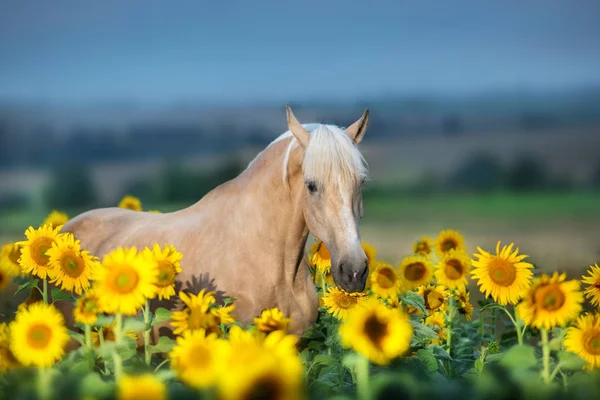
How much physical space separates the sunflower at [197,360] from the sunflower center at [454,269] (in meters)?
2.97

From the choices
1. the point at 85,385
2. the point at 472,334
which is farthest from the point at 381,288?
the point at 85,385

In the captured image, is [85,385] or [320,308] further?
[320,308]

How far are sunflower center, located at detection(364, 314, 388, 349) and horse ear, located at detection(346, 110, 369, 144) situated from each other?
2.23m

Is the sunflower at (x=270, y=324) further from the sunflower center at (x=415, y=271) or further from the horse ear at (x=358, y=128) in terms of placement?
the sunflower center at (x=415, y=271)

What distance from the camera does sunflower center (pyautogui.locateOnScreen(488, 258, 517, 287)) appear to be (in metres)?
4.95

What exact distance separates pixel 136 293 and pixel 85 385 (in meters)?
0.55

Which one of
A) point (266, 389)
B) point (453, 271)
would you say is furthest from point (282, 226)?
point (266, 389)

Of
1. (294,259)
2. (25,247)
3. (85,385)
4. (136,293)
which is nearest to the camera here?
(85,385)

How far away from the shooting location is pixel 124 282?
14.0 feet

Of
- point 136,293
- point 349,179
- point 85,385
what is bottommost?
point 85,385

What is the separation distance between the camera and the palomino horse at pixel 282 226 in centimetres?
548

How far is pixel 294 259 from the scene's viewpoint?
6008 millimetres

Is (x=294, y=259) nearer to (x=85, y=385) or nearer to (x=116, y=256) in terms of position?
(x=116, y=256)

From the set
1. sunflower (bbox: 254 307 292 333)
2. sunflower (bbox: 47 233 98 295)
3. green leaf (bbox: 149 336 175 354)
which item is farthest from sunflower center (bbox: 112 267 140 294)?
sunflower (bbox: 47 233 98 295)
